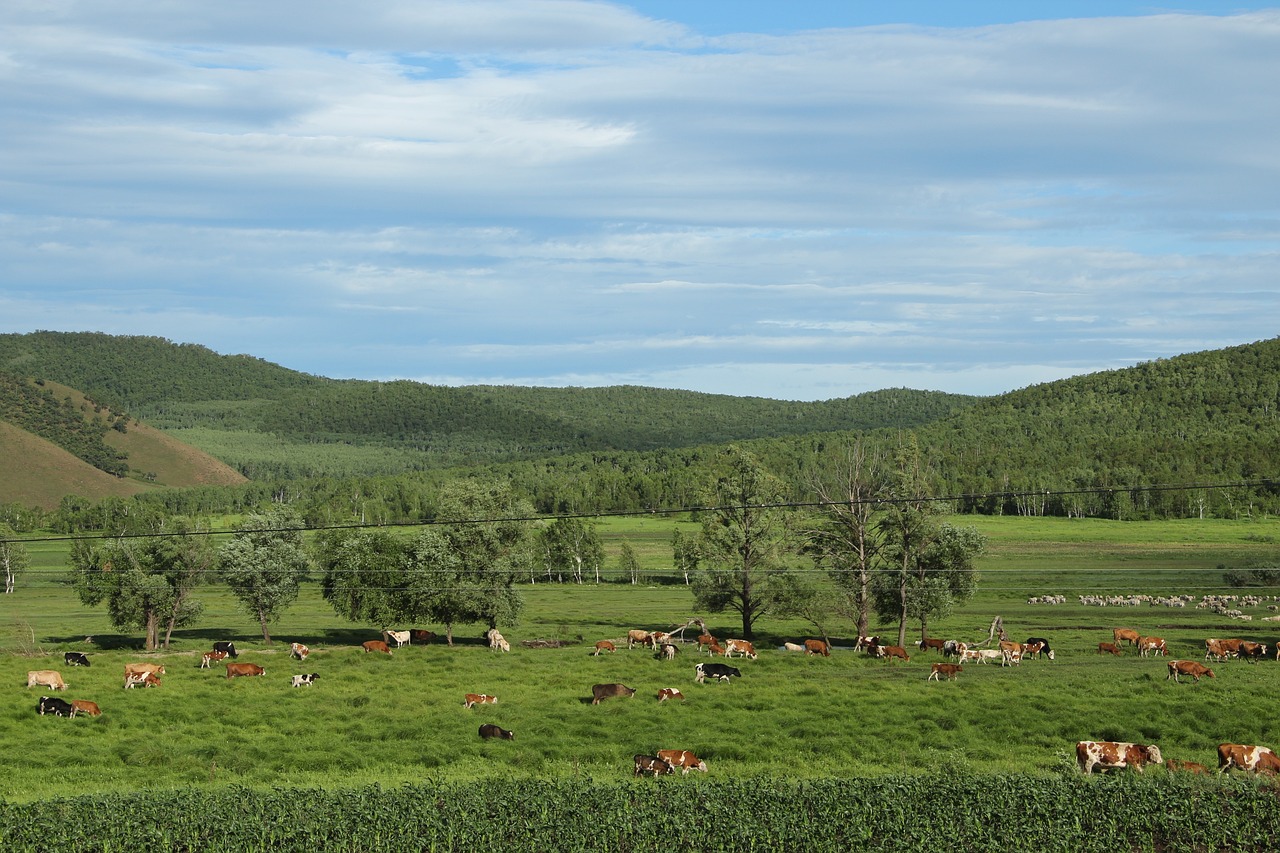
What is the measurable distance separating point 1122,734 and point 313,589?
9982 cm

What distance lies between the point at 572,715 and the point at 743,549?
26.4 meters

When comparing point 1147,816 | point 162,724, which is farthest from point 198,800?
point 1147,816

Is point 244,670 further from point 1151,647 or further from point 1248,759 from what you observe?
point 1151,647

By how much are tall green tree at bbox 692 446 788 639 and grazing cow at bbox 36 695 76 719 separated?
33.4m

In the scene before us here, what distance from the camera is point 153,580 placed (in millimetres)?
66500

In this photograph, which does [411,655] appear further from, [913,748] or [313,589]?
[313,589]

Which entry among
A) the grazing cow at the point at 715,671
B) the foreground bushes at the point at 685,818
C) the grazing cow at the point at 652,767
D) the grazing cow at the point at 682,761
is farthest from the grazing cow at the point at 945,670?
the foreground bushes at the point at 685,818

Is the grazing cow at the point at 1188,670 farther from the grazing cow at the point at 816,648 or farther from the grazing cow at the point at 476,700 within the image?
the grazing cow at the point at 476,700

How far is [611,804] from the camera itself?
2894 centimetres

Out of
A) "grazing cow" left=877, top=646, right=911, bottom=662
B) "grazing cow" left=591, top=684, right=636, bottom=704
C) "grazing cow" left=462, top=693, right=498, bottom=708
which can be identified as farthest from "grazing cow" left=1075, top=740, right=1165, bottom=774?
"grazing cow" left=462, top=693, right=498, bottom=708

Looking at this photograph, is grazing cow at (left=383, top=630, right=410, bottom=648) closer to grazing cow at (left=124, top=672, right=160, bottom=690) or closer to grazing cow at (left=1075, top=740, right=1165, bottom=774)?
grazing cow at (left=124, top=672, right=160, bottom=690)

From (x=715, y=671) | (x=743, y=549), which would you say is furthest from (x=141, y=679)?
(x=743, y=549)

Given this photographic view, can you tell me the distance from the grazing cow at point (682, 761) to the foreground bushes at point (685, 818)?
4537 mm

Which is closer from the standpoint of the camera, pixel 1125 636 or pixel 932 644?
pixel 1125 636
